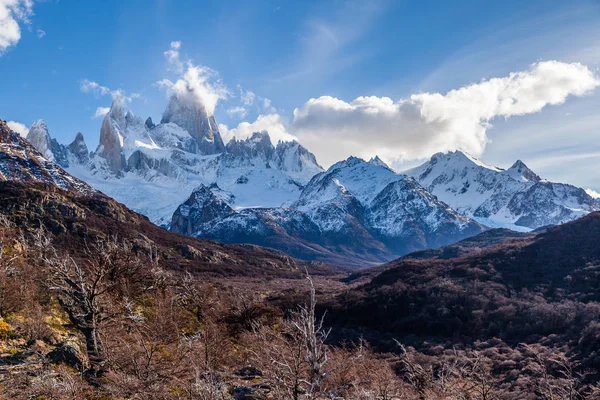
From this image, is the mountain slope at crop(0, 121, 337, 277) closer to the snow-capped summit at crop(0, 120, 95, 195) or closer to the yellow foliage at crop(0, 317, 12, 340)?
the snow-capped summit at crop(0, 120, 95, 195)

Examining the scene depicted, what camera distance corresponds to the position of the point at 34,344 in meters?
17.1

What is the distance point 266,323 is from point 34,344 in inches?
803

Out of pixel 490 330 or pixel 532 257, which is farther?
pixel 532 257

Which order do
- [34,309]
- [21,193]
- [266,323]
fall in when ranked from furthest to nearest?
[21,193]
[266,323]
[34,309]

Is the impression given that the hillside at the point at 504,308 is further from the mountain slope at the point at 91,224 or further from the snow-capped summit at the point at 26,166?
the snow-capped summit at the point at 26,166

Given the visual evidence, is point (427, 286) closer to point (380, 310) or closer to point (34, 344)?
point (380, 310)

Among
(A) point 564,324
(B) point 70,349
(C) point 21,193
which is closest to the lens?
(B) point 70,349

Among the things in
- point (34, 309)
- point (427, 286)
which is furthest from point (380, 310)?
point (34, 309)

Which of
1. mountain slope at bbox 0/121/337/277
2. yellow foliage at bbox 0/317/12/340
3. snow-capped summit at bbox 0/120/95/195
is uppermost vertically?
snow-capped summit at bbox 0/120/95/195

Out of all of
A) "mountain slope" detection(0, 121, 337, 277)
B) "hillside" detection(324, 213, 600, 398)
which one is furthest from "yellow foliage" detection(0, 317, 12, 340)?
"mountain slope" detection(0, 121, 337, 277)

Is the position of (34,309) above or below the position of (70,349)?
above

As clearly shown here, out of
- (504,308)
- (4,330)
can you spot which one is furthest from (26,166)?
(504,308)

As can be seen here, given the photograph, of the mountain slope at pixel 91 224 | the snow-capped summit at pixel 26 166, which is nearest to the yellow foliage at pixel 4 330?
the mountain slope at pixel 91 224

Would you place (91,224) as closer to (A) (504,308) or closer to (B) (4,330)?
(B) (4,330)
